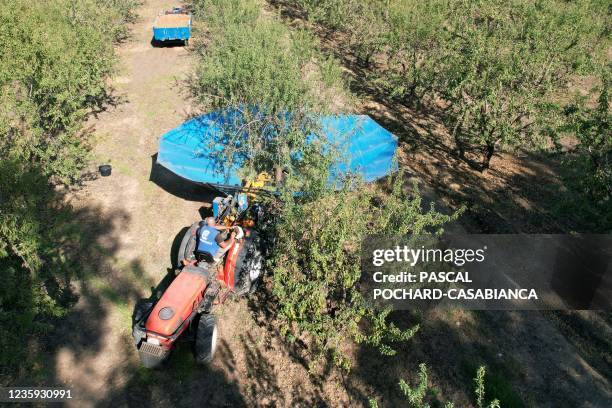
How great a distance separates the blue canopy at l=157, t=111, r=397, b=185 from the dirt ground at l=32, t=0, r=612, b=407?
1.55 meters

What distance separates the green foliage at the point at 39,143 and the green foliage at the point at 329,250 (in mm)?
4203

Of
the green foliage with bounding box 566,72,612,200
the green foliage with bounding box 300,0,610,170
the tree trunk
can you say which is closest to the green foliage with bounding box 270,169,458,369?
the green foliage with bounding box 566,72,612,200

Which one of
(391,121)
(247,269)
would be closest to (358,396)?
(247,269)

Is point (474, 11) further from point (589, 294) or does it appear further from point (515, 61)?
point (589, 294)

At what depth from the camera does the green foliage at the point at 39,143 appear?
714 centimetres

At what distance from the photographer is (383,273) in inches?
291

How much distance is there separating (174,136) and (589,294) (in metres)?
11.2

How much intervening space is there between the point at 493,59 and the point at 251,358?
10.1m

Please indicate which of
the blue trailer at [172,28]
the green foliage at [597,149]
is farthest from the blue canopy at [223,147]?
the blue trailer at [172,28]

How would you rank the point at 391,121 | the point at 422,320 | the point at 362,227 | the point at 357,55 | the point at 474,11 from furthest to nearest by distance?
the point at 357,55 → the point at 391,121 → the point at 474,11 → the point at 422,320 → the point at 362,227

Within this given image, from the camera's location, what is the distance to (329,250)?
6.83 metres

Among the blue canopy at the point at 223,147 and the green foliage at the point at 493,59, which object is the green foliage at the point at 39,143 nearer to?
the blue canopy at the point at 223,147

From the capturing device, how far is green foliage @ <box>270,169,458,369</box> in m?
6.64

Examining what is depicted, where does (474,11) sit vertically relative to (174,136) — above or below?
above
